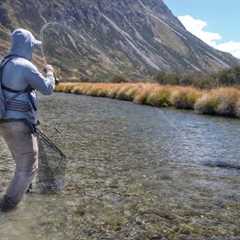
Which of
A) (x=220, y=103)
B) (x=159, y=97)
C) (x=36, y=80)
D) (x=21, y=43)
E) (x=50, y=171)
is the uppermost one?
(x=21, y=43)

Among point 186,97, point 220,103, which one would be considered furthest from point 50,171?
point 186,97

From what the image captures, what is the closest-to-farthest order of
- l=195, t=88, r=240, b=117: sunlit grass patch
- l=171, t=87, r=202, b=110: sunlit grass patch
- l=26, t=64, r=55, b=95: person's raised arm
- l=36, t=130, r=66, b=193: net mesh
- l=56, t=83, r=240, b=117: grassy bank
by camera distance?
l=26, t=64, r=55, b=95: person's raised arm < l=36, t=130, r=66, b=193: net mesh < l=195, t=88, r=240, b=117: sunlit grass patch < l=56, t=83, r=240, b=117: grassy bank < l=171, t=87, r=202, b=110: sunlit grass patch

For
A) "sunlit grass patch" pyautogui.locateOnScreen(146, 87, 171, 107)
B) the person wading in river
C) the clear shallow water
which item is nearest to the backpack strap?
the person wading in river

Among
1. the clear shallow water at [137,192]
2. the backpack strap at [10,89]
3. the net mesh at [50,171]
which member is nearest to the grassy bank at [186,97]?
the clear shallow water at [137,192]

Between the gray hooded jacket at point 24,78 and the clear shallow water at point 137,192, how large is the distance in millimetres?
2096

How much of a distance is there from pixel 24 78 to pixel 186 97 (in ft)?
132

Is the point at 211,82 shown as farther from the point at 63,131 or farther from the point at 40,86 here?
the point at 40,86

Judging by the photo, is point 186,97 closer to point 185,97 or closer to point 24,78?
point 185,97

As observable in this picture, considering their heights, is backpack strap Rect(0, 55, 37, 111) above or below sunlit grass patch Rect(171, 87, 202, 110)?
above

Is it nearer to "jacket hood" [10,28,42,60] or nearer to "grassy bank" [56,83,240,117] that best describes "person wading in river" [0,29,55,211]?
"jacket hood" [10,28,42,60]

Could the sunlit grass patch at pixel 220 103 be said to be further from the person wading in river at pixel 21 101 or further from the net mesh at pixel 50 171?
the person wading in river at pixel 21 101

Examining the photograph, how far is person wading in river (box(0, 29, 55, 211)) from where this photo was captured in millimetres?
10445

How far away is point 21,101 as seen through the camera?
10562mm

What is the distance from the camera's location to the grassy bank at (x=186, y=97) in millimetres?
41844
